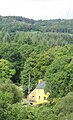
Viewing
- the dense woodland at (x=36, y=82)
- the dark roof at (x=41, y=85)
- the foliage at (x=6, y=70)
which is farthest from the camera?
the foliage at (x=6, y=70)

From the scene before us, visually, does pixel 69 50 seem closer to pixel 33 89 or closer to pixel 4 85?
pixel 33 89

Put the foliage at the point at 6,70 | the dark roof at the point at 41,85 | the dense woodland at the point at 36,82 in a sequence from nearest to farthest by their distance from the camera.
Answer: the dense woodland at the point at 36,82, the dark roof at the point at 41,85, the foliage at the point at 6,70

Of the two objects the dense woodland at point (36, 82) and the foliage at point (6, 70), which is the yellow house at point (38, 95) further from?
the foliage at point (6, 70)

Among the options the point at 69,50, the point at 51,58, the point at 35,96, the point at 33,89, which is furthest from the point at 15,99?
the point at 69,50

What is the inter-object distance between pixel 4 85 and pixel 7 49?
37.7m

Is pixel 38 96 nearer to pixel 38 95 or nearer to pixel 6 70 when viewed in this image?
pixel 38 95

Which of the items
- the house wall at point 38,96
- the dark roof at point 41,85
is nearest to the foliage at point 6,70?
the house wall at point 38,96

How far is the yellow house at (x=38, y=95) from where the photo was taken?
5478 cm

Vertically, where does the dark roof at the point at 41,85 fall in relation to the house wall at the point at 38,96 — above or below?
above

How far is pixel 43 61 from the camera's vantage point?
62.4m

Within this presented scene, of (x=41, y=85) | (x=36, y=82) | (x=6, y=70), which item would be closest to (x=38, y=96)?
(x=41, y=85)

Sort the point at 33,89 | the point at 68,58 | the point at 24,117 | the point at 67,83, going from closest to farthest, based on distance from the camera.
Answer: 1. the point at 24,117
2. the point at 67,83
3. the point at 68,58
4. the point at 33,89

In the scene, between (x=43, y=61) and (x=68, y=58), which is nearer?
(x=68, y=58)

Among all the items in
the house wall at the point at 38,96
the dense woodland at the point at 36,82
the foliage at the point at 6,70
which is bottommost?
the house wall at the point at 38,96
